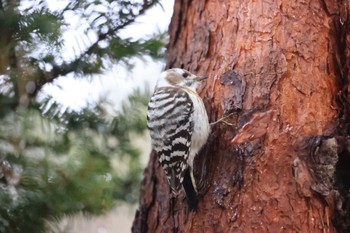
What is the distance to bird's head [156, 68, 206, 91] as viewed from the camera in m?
2.28

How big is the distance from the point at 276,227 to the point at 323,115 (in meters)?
0.38

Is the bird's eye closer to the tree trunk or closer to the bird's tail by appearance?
the tree trunk

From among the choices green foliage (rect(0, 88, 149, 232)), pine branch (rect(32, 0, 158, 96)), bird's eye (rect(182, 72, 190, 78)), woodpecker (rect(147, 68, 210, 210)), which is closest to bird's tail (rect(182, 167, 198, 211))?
woodpecker (rect(147, 68, 210, 210))

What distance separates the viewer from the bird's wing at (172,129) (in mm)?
2141

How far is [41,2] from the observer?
75.9 inches

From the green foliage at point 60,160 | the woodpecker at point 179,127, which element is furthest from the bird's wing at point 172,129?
the green foliage at point 60,160

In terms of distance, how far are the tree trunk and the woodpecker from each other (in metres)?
0.04

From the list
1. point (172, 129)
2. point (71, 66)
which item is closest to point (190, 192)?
point (172, 129)

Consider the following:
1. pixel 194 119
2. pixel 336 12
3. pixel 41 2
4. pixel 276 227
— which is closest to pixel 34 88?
pixel 41 2

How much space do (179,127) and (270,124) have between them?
349 millimetres

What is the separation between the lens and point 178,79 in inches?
93.0

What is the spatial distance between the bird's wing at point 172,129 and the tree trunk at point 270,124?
67mm

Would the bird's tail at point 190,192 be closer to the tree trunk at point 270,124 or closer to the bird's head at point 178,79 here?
the tree trunk at point 270,124

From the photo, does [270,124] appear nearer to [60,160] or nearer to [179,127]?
[179,127]
